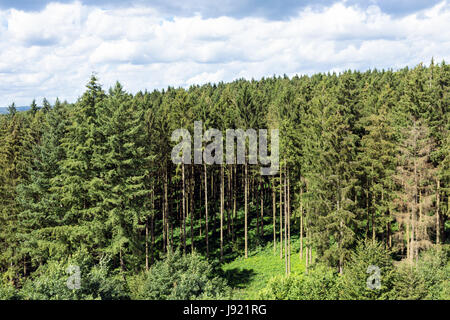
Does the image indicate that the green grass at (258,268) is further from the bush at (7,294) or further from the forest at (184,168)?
the bush at (7,294)

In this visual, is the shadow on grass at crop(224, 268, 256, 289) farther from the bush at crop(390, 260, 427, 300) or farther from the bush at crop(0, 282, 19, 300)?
the bush at crop(0, 282, 19, 300)

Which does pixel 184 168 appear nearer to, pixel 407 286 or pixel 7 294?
pixel 7 294

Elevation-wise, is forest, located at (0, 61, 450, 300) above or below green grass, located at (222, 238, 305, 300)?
above

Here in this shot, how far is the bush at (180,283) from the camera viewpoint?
17516 millimetres

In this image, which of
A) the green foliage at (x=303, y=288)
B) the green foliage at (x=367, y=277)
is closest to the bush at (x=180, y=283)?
the green foliage at (x=303, y=288)

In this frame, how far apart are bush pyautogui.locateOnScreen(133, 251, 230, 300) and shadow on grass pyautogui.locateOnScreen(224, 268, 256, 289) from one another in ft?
38.7

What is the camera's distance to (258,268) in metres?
34.9

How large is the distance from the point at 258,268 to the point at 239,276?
2436 millimetres

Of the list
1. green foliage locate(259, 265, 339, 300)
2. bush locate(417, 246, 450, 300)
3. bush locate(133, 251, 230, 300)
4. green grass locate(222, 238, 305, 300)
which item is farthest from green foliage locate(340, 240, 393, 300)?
green grass locate(222, 238, 305, 300)

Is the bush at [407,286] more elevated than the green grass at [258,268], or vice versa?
the bush at [407,286]

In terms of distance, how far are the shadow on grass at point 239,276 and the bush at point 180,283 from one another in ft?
38.7

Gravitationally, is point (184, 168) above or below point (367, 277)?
above

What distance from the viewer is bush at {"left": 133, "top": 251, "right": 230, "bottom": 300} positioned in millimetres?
17516

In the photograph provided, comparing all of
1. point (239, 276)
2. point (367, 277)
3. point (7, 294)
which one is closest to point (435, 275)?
point (367, 277)
